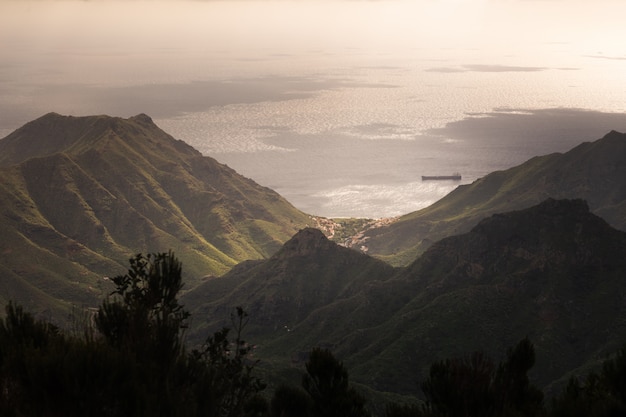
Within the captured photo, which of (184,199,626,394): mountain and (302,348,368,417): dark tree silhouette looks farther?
(184,199,626,394): mountain

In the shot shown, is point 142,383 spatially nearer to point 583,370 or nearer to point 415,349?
point 583,370

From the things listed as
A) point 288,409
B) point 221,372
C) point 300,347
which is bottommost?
point 300,347

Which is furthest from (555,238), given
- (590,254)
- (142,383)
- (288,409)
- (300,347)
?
(142,383)

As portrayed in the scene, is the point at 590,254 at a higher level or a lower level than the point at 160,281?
lower

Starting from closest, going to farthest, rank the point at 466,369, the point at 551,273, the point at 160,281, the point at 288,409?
1. the point at 466,369
2. the point at 160,281
3. the point at 288,409
4. the point at 551,273

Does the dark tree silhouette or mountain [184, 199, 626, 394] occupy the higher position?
the dark tree silhouette

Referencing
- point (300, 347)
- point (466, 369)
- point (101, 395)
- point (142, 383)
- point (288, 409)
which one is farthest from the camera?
point (300, 347)

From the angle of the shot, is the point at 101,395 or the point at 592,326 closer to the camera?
the point at 101,395

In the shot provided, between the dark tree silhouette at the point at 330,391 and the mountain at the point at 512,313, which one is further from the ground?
the dark tree silhouette at the point at 330,391

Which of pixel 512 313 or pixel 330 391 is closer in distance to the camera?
pixel 330 391

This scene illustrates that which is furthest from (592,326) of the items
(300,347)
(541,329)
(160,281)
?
(160,281)

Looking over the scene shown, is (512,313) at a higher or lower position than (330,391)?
lower
